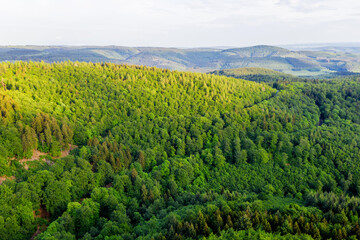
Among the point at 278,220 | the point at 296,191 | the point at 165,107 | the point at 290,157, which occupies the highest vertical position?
the point at 165,107

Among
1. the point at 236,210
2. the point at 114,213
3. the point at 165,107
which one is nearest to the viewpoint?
the point at 236,210

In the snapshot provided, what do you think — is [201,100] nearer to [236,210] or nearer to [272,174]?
[272,174]

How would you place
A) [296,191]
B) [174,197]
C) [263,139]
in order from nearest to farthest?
[174,197], [296,191], [263,139]

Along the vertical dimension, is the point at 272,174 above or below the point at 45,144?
below

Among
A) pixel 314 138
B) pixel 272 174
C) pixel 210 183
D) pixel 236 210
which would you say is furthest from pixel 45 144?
pixel 314 138

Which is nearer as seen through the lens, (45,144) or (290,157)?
(45,144)

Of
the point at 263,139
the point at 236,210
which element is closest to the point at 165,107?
the point at 263,139
